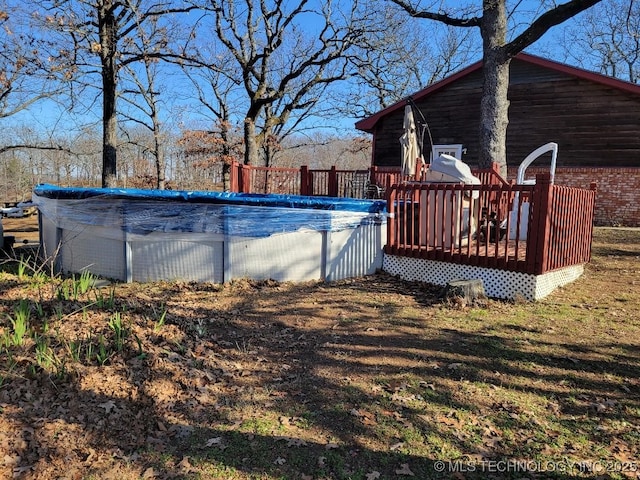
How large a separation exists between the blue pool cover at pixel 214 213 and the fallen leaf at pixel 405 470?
4.21 metres

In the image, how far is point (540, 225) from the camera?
219 inches

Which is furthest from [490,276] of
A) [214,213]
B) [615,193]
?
[615,193]

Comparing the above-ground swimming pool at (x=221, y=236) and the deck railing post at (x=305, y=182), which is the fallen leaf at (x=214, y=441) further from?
the deck railing post at (x=305, y=182)

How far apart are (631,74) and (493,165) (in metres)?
32.5

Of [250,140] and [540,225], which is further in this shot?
[250,140]

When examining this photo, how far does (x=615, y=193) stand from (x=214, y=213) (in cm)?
1303

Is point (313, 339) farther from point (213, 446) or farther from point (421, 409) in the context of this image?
point (213, 446)

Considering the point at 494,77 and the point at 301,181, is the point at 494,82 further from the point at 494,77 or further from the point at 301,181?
the point at 301,181

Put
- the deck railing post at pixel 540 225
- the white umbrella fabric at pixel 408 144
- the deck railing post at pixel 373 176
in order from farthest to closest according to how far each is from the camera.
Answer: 1. the deck railing post at pixel 373 176
2. the white umbrella fabric at pixel 408 144
3. the deck railing post at pixel 540 225

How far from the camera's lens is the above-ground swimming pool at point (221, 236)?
632 centimetres

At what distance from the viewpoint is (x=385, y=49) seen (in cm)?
1518

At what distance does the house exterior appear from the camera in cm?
1362

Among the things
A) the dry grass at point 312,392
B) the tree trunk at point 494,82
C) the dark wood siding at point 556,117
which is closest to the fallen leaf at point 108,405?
the dry grass at point 312,392

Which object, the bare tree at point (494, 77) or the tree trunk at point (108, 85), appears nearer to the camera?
the bare tree at point (494, 77)
